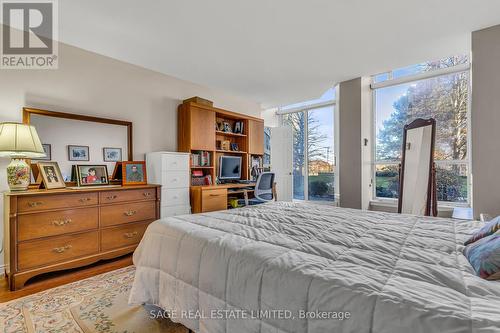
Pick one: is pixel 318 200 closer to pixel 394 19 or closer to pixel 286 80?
pixel 286 80

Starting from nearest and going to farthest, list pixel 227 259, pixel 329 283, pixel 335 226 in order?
pixel 329 283 → pixel 227 259 → pixel 335 226

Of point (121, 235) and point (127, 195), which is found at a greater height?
point (127, 195)

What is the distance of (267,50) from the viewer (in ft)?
9.90

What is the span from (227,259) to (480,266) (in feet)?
3.16

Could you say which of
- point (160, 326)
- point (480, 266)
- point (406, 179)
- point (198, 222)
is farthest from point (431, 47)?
point (160, 326)

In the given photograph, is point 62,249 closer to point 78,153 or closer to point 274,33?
point 78,153

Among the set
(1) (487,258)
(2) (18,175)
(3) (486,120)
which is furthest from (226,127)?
(1) (487,258)

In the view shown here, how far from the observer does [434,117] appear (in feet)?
12.2

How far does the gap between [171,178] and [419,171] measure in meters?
3.15

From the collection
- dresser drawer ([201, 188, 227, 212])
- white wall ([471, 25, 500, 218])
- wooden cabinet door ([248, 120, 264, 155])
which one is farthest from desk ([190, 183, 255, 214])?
white wall ([471, 25, 500, 218])

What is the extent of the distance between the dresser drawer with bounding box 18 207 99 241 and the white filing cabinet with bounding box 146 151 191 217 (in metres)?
0.89

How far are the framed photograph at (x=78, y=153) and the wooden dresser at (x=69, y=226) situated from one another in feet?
1.91

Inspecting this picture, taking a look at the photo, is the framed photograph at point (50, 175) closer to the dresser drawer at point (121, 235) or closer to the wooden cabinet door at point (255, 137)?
the dresser drawer at point (121, 235)

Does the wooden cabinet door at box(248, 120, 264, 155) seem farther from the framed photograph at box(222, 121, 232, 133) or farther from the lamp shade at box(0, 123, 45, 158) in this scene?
the lamp shade at box(0, 123, 45, 158)
